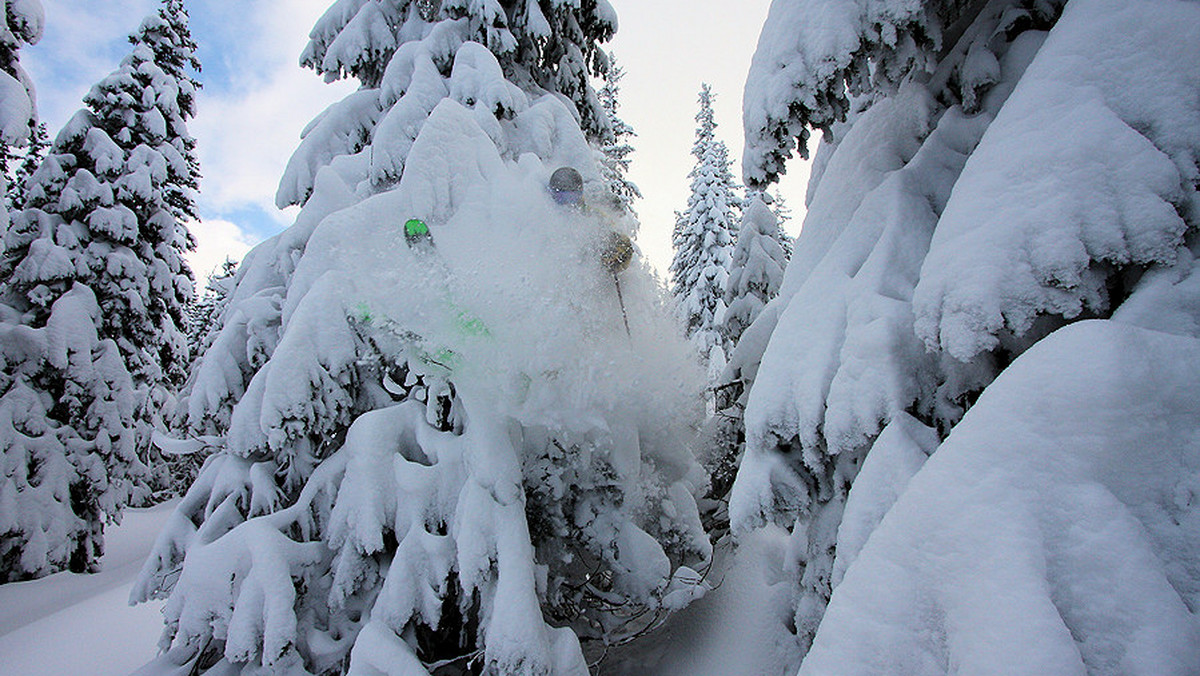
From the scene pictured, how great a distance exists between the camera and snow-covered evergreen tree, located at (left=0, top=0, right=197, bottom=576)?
1090 cm

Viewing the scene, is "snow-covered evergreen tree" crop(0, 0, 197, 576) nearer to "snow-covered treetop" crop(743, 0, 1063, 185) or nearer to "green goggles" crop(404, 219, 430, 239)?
"green goggles" crop(404, 219, 430, 239)

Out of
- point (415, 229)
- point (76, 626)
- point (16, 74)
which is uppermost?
point (16, 74)

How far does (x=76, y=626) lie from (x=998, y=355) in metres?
12.0

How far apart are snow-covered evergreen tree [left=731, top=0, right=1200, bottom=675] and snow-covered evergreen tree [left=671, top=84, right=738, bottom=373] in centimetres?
1527

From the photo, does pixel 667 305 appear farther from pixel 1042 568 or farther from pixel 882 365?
pixel 1042 568

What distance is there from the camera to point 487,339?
3707 mm

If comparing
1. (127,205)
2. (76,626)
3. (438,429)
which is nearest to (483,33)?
(438,429)

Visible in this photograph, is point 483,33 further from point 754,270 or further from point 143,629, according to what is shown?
point 143,629

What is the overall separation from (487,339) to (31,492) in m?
13.0

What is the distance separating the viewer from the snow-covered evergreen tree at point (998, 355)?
1.28 m

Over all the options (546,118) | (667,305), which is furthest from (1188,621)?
(546,118)

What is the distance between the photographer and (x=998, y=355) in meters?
2.00

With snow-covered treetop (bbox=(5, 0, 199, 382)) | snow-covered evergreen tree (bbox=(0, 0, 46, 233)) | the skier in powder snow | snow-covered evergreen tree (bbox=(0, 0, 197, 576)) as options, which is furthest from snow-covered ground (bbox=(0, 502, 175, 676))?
the skier in powder snow

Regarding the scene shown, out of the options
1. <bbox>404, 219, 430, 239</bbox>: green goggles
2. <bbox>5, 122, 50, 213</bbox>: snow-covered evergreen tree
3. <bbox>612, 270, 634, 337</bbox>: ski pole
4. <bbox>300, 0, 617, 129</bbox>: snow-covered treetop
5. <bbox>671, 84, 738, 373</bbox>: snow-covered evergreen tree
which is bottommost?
<bbox>612, 270, 634, 337</bbox>: ski pole
